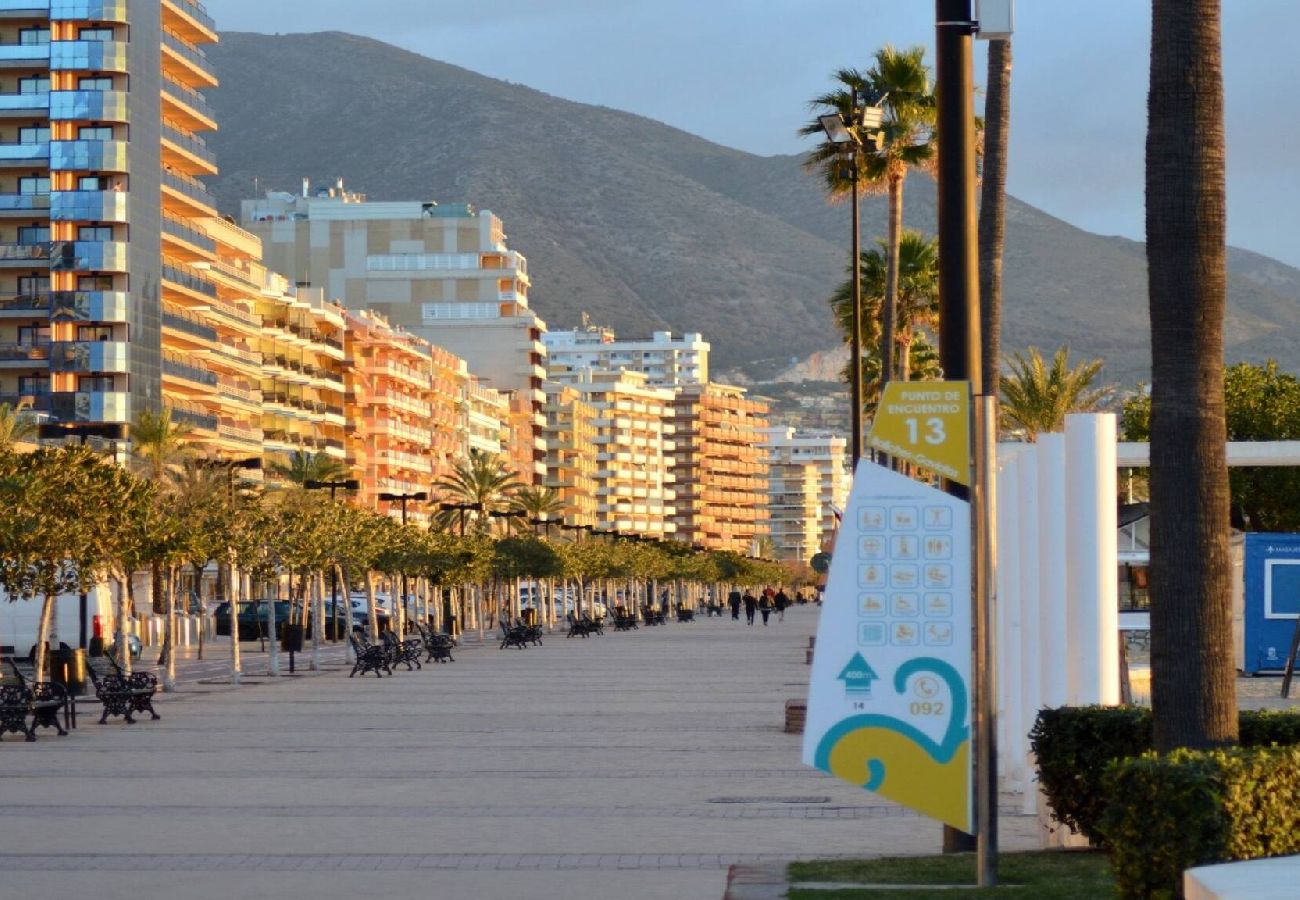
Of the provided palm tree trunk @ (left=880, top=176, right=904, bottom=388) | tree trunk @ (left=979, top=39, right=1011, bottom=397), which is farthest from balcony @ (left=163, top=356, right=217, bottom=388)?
tree trunk @ (left=979, top=39, right=1011, bottom=397)

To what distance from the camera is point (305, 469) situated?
119 meters

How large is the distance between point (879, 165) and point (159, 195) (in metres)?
68.0

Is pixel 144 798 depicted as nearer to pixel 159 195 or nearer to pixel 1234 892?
pixel 1234 892

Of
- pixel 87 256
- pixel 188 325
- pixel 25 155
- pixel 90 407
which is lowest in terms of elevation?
pixel 90 407

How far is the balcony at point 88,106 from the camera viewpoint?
10112cm

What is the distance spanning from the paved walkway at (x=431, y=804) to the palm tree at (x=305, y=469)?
79.9 metres

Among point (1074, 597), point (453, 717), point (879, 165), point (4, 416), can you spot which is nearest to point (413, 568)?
point (4, 416)

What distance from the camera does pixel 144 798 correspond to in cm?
1920

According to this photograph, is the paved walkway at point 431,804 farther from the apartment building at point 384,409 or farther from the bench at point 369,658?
the apartment building at point 384,409

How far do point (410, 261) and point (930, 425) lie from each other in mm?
169870

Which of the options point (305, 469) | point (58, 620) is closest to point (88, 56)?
point (305, 469)

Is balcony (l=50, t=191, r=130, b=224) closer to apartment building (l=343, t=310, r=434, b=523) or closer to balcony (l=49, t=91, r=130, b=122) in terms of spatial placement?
balcony (l=49, t=91, r=130, b=122)

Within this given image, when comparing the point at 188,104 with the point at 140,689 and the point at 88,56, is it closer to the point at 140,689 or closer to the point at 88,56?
the point at 88,56

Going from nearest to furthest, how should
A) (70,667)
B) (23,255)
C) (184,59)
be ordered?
(70,667) → (23,255) → (184,59)
